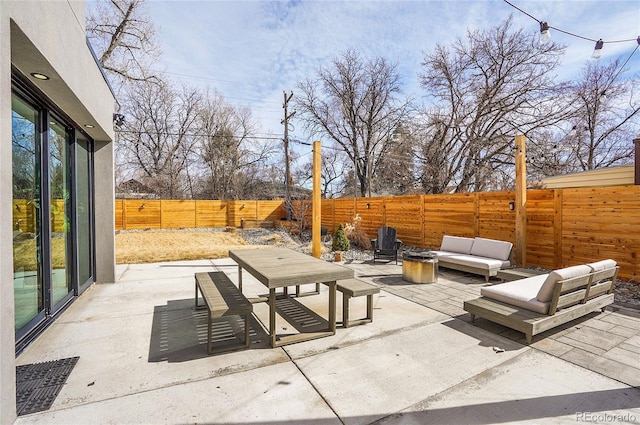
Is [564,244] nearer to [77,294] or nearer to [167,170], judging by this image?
[77,294]

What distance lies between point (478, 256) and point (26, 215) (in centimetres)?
698

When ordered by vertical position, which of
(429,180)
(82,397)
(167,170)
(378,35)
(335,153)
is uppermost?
(378,35)

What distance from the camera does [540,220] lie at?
6.12 metres

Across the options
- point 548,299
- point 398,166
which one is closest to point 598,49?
point 548,299

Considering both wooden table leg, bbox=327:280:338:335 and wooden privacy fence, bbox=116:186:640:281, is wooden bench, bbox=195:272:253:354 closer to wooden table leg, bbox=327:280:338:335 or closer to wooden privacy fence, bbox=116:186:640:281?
wooden table leg, bbox=327:280:338:335

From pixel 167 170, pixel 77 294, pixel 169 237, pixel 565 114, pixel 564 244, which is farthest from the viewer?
pixel 167 170

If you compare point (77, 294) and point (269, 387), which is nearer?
point (269, 387)

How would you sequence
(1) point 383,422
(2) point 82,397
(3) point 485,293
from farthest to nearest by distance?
1. (3) point 485,293
2. (2) point 82,397
3. (1) point 383,422

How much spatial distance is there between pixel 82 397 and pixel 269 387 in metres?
1.30

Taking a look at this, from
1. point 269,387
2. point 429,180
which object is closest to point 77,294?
point 269,387

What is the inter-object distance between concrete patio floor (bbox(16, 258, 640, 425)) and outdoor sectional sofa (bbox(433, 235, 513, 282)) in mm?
1837

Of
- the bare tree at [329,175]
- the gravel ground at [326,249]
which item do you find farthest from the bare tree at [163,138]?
the bare tree at [329,175]

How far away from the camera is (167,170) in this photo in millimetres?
20375

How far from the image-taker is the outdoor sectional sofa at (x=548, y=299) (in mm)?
3020
